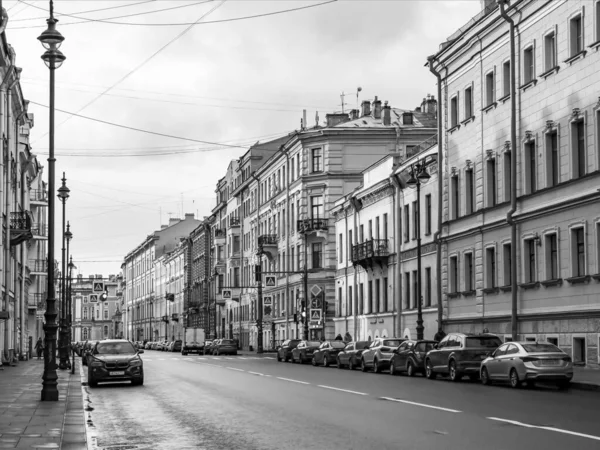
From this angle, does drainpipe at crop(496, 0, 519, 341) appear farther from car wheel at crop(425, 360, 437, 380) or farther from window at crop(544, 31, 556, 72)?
car wheel at crop(425, 360, 437, 380)

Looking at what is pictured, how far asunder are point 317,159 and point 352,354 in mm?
35186

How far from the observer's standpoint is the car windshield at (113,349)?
32.6m

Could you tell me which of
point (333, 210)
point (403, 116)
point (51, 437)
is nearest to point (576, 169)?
point (51, 437)

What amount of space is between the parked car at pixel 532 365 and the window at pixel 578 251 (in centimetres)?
732

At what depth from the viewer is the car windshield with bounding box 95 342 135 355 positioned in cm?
3262

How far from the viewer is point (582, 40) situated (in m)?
35.7

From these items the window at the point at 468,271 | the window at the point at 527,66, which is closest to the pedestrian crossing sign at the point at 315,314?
the window at the point at 468,271

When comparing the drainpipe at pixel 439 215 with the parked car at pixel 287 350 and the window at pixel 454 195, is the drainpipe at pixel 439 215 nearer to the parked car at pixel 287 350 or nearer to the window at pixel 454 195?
the window at pixel 454 195

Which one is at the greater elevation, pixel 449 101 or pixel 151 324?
pixel 449 101

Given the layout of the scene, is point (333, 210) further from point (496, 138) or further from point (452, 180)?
point (496, 138)

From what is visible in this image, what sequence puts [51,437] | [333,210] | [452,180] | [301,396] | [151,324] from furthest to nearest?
[151,324] < [333,210] < [452,180] < [301,396] < [51,437]

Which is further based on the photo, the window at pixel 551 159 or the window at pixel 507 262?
the window at pixel 507 262

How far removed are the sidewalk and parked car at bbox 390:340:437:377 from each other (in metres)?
12.8

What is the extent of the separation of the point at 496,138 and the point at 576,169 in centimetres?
758
